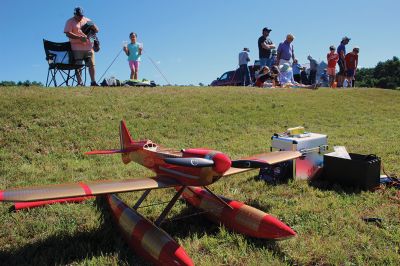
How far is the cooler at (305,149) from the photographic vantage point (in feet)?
23.1

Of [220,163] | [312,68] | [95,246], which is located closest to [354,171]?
[220,163]

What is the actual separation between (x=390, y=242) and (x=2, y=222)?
535 centimetres

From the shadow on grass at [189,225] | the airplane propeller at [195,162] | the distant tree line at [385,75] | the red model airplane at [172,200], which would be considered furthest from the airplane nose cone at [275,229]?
the distant tree line at [385,75]

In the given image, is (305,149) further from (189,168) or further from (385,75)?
(385,75)

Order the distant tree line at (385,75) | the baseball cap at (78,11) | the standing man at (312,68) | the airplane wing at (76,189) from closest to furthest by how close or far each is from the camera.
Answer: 1. the airplane wing at (76,189)
2. the baseball cap at (78,11)
3. the standing man at (312,68)
4. the distant tree line at (385,75)

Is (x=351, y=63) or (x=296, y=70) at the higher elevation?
(x=351, y=63)

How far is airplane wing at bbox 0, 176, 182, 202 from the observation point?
378 cm

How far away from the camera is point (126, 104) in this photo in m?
12.3

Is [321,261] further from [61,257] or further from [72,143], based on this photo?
[72,143]

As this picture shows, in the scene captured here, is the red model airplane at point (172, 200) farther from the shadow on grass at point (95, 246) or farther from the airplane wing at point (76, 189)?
the shadow on grass at point (95, 246)

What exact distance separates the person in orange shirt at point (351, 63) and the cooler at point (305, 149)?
53.5 feet

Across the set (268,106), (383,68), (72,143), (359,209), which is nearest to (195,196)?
(359,209)

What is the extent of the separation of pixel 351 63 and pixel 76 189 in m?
21.4

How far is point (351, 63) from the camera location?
864 inches
